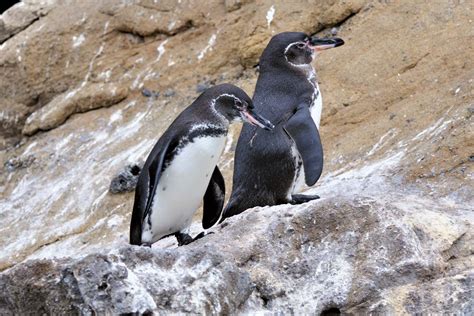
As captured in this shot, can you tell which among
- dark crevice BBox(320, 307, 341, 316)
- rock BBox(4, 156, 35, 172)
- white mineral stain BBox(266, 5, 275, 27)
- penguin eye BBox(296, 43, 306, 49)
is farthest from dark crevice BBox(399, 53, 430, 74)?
dark crevice BBox(320, 307, 341, 316)

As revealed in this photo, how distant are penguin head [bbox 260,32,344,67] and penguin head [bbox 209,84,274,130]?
3.61 ft

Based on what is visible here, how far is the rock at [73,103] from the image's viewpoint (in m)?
11.1

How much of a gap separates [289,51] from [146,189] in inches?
68.3

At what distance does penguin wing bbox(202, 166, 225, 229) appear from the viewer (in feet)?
23.9

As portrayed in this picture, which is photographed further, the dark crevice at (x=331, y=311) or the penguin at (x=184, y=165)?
the penguin at (x=184, y=165)

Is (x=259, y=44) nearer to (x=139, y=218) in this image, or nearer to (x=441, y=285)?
(x=139, y=218)

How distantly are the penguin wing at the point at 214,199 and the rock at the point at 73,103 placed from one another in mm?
3878

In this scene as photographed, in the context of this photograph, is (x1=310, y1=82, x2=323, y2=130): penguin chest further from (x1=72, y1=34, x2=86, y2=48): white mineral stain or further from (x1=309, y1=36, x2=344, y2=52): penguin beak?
(x1=72, y1=34, x2=86, y2=48): white mineral stain

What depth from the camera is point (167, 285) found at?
4.81m

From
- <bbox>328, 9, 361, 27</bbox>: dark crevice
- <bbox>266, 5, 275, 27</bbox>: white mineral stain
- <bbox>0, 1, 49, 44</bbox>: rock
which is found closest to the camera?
<bbox>328, 9, 361, 27</bbox>: dark crevice

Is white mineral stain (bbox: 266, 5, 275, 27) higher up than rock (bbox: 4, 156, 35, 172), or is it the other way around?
white mineral stain (bbox: 266, 5, 275, 27)

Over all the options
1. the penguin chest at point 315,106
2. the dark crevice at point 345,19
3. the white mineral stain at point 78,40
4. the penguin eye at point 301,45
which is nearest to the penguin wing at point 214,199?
the penguin chest at point 315,106

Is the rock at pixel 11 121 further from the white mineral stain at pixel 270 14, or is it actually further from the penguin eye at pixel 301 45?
the penguin eye at pixel 301 45

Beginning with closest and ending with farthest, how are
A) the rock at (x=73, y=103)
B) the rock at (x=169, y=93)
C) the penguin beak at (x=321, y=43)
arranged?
the penguin beak at (x=321, y=43) → the rock at (x=169, y=93) → the rock at (x=73, y=103)
